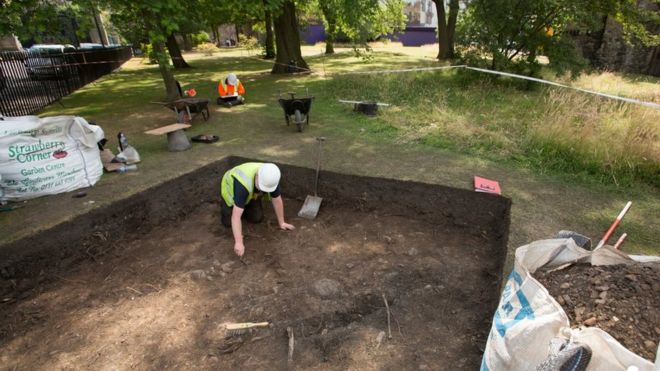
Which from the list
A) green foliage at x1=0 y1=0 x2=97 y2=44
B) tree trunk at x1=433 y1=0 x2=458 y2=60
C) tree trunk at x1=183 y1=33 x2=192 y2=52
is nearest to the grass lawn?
green foliage at x1=0 y1=0 x2=97 y2=44

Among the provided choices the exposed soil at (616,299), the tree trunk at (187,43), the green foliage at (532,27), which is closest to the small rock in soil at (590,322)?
the exposed soil at (616,299)

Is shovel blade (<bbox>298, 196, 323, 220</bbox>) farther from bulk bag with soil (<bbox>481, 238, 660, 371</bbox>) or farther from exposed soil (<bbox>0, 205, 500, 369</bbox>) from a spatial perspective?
bulk bag with soil (<bbox>481, 238, 660, 371</bbox>)

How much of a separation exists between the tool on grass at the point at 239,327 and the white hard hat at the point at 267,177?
1.24 metres

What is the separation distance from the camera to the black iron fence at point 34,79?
871 centimetres

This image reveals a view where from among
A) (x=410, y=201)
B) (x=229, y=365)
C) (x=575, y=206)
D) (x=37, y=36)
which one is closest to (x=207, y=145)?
(x=37, y=36)

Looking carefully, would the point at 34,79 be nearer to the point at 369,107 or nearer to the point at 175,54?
the point at 175,54

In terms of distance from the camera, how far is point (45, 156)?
4.21m

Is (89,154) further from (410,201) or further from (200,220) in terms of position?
(410,201)

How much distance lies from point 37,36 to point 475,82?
10054 mm

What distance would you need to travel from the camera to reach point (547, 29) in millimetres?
9852

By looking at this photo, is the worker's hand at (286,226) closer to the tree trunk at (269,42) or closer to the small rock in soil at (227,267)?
the small rock in soil at (227,267)

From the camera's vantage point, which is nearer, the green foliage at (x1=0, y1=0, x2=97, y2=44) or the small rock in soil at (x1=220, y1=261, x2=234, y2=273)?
the small rock in soil at (x1=220, y1=261, x2=234, y2=273)

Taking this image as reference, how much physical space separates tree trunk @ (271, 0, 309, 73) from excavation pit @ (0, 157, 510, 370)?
10028 millimetres

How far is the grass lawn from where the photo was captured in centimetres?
388
